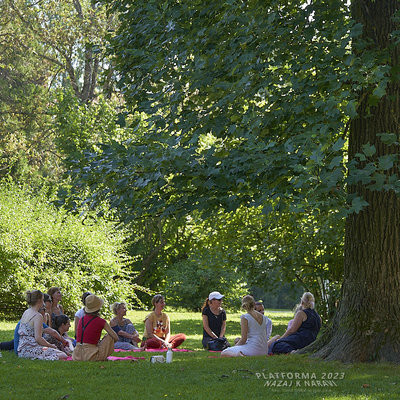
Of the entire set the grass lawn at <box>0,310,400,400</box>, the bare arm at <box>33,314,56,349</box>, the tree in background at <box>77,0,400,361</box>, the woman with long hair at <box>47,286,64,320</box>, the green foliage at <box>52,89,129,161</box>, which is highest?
the green foliage at <box>52,89,129,161</box>

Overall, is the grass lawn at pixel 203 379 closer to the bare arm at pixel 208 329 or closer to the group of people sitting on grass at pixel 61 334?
the group of people sitting on grass at pixel 61 334

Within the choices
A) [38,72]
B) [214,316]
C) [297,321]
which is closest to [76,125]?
[38,72]

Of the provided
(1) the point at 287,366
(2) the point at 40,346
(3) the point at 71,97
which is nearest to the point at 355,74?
(1) the point at 287,366

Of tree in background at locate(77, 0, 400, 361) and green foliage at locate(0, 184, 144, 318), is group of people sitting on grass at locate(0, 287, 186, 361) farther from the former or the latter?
green foliage at locate(0, 184, 144, 318)

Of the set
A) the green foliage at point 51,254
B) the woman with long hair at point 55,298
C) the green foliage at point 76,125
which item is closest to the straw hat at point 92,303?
the woman with long hair at point 55,298

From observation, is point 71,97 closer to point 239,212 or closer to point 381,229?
point 239,212

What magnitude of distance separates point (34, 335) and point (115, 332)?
1.38 m

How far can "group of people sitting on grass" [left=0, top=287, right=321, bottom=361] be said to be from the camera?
10562 millimetres

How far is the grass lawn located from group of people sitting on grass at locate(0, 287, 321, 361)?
455mm

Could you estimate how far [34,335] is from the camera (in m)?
11.1

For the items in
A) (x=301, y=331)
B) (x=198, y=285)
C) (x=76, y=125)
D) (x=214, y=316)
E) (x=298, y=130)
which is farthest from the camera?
(x=76, y=125)

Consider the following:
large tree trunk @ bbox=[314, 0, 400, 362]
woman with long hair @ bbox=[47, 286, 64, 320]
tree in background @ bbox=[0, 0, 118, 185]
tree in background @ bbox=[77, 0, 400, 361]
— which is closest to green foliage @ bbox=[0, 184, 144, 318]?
woman with long hair @ bbox=[47, 286, 64, 320]

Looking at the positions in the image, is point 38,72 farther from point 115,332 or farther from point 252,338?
point 252,338

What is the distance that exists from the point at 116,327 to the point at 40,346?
2.42 meters
